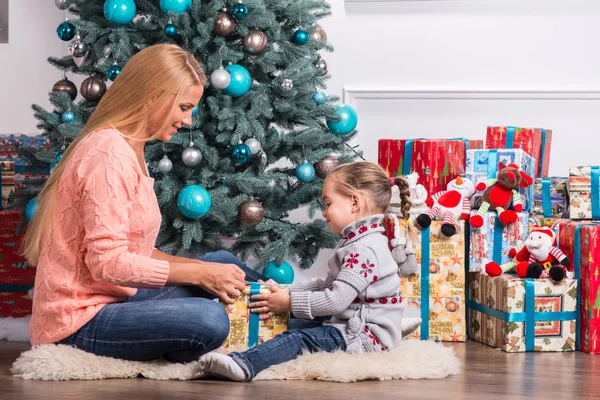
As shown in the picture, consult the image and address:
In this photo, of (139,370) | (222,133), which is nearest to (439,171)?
(222,133)

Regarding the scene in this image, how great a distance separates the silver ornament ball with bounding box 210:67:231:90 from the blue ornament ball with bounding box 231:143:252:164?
18cm

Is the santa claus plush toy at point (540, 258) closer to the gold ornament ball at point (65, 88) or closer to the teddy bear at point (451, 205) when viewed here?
the teddy bear at point (451, 205)

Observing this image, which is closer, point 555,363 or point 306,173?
point 555,363

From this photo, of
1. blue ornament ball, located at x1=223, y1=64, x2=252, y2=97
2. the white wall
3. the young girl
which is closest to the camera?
the young girl

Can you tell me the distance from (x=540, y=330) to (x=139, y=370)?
114 cm

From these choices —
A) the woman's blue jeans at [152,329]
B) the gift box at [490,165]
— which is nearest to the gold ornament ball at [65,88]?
the woman's blue jeans at [152,329]

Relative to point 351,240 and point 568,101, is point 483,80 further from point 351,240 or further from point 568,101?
point 351,240

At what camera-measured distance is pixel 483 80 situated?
3004 mm

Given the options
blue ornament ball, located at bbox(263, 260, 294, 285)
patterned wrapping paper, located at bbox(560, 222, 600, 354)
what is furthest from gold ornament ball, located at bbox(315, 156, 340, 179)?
patterned wrapping paper, located at bbox(560, 222, 600, 354)

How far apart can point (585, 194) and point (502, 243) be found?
291 mm

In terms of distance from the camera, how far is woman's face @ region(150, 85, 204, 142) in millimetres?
1703

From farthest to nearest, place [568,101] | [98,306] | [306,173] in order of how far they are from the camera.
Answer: [568,101] < [306,173] < [98,306]

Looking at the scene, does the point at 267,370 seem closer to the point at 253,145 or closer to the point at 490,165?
the point at 253,145

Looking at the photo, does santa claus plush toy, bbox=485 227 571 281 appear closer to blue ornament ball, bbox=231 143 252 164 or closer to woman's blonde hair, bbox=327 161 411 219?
woman's blonde hair, bbox=327 161 411 219
